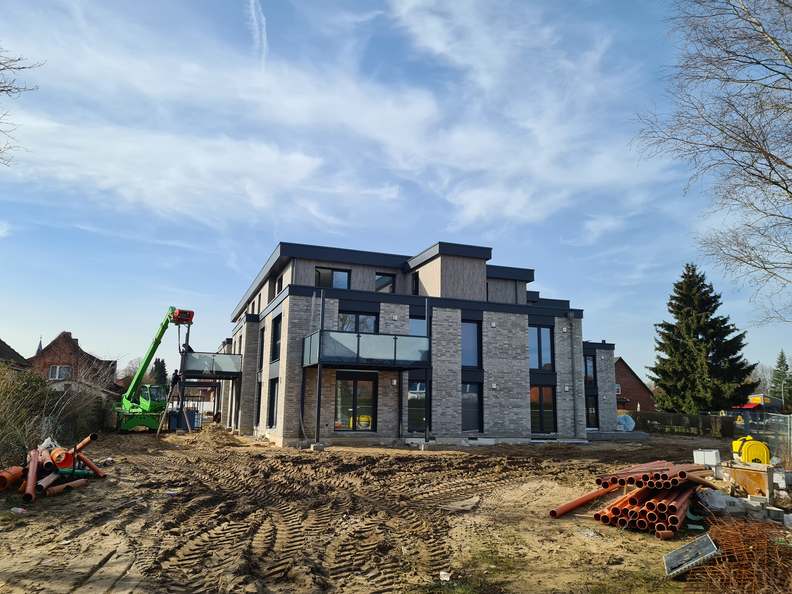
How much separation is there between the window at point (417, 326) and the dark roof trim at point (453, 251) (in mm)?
2997

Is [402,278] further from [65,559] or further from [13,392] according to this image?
[65,559]

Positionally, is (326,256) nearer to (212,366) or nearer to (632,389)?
(212,366)

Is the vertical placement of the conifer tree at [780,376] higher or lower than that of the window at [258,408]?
higher

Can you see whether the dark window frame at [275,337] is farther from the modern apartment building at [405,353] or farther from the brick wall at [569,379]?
the brick wall at [569,379]

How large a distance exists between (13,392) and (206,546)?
8.44 m

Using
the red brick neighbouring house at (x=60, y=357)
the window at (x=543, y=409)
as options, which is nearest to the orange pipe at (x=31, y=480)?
the window at (x=543, y=409)

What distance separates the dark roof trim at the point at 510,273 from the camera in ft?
88.2

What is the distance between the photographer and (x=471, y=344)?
23.8 m

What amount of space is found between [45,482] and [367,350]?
1112 centimetres

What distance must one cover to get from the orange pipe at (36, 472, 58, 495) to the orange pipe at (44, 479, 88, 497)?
0.10 metres

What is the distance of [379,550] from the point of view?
7141 millimetres

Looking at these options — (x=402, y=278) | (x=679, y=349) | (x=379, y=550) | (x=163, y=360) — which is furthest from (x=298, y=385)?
(x=163, y=360)

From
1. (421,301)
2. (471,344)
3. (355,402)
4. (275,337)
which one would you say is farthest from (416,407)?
(275,337)

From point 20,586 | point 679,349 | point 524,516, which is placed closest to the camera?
point 20,586
